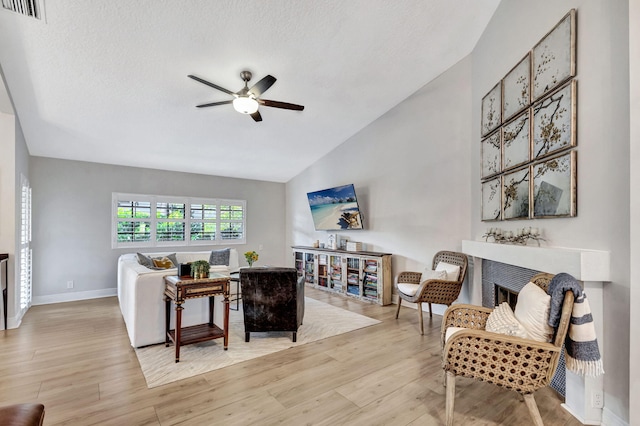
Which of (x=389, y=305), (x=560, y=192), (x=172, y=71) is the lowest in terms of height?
(x=389, y=305)

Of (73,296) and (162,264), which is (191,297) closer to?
(162,264)

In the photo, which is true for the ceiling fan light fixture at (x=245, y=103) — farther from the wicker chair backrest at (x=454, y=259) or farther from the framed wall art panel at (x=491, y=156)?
the wicker chair backrest at (x=454, y=259)

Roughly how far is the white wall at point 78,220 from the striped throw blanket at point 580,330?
6.64 meters

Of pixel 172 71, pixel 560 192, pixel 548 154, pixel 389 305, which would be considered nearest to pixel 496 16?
pixel 548 154

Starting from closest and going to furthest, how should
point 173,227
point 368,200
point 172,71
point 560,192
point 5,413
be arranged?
point 5,413 < point 560,192 < point 172,71 < point 368,200 < point 173,227

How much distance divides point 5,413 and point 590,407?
3.23 metres

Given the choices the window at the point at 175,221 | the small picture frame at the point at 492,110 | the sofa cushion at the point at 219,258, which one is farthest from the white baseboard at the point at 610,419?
the window at the point at 175,221

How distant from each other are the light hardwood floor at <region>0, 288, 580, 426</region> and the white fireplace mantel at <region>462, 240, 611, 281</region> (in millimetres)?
1004

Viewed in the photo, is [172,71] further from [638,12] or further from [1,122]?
[638,12]

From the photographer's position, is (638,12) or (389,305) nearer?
(638,12)

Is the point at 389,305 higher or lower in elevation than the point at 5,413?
lower

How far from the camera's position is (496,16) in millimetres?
3594

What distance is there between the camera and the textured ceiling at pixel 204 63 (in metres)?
2.90

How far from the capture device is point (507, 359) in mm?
1899
